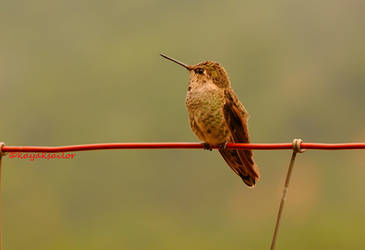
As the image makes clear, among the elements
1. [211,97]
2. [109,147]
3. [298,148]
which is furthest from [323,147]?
[211,97]

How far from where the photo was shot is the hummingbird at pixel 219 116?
4.47 meters

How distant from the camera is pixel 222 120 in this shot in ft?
14.7

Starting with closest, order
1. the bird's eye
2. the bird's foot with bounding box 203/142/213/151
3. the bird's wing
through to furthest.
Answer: the bird's foot with bounding box 203/142/213/151
the bird's wing
the bird's eye

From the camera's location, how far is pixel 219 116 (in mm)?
4469

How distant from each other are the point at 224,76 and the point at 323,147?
158cm

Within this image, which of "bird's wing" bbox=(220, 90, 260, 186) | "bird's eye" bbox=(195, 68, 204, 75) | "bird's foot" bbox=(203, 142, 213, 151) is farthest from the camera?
"bird's eye" bbox=(195, 68, 204, 75)

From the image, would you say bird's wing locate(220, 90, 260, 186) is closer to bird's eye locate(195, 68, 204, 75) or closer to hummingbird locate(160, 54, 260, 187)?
hummingbird locate(160, 54, 260, 187)

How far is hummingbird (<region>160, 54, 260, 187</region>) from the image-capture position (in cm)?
447

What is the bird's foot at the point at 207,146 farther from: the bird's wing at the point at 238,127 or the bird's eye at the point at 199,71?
the bird's eye at the point at 199,71

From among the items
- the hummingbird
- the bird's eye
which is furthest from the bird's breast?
the bird's eye

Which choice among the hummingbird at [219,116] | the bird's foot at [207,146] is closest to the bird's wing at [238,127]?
the hummingbird at [219,116]

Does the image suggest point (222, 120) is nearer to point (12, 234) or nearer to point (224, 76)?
point (224, 76)


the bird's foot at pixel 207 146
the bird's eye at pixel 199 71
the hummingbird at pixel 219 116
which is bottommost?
the bird's foot at pixel 207 146

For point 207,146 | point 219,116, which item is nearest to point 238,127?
point 219,116
